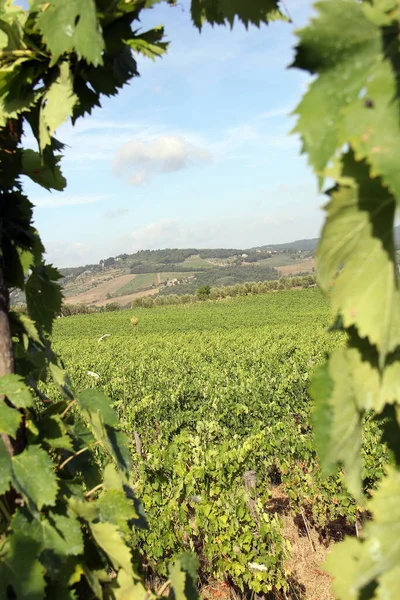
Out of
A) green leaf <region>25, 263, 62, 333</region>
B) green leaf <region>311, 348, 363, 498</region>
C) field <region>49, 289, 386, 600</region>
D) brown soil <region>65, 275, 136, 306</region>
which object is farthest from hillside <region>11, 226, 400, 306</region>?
green leaf <region>311, 348, 363, 498</region>

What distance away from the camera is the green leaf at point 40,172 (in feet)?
5.52

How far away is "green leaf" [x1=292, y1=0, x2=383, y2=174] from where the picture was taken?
586mm

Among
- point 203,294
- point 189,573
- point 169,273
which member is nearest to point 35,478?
point 189,573

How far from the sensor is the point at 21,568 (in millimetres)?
1222

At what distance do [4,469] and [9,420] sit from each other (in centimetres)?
14

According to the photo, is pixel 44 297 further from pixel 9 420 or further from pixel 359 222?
pixel 359 222

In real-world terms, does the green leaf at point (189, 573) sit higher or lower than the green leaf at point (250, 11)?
lower

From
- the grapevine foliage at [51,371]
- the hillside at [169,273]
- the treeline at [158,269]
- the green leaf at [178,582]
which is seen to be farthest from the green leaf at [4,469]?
the treeline at [158,269]

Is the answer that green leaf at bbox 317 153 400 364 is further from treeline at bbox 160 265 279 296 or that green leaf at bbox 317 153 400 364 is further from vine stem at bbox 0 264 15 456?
treeline at bbox 160 265 279 296

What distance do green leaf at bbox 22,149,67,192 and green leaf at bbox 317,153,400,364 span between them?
4.00 feet

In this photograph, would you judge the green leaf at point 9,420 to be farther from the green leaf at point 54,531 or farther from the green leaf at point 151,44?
the green leaf at point 151,44

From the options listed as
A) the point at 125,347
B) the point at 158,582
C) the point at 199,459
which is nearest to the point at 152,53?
the point at 199,459

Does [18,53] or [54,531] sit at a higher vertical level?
[18,53]

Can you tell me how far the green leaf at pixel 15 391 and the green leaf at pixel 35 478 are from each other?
16 cm
